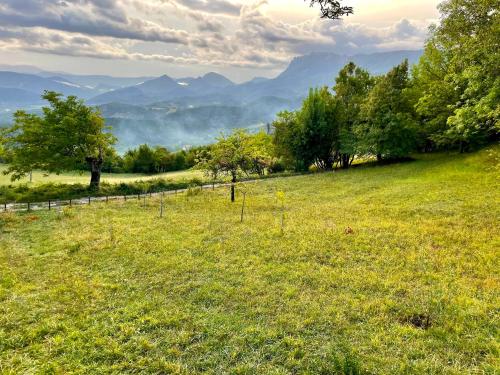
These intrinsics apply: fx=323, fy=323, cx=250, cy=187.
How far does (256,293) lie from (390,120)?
46.0 meters

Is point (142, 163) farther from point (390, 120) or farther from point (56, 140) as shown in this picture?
point (390, 120)

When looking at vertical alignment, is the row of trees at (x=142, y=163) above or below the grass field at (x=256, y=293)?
above

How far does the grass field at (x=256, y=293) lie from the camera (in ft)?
32.7

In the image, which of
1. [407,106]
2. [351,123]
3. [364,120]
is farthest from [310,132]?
[407,106]

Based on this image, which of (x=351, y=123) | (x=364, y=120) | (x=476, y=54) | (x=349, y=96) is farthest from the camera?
(x=349, y=96)

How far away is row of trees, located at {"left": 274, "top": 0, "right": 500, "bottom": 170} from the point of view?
1945 centimetres

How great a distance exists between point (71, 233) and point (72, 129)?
26884 mm

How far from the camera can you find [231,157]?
38.0 m

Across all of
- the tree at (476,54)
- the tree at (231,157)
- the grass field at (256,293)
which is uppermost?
the tree at (476,54)

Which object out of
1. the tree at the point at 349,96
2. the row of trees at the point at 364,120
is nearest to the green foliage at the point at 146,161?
the row of trees at the point at 364,120

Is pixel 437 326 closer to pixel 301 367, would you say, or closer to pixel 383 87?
pixel 301 367

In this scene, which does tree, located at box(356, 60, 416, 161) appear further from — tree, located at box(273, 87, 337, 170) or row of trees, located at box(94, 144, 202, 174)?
row of trees, located at box(94, 144, 202, 174)

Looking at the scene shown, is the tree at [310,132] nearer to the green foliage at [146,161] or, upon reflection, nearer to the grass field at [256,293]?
the grass field at [256,293]

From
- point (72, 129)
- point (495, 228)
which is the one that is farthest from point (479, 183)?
point (72, 129)
